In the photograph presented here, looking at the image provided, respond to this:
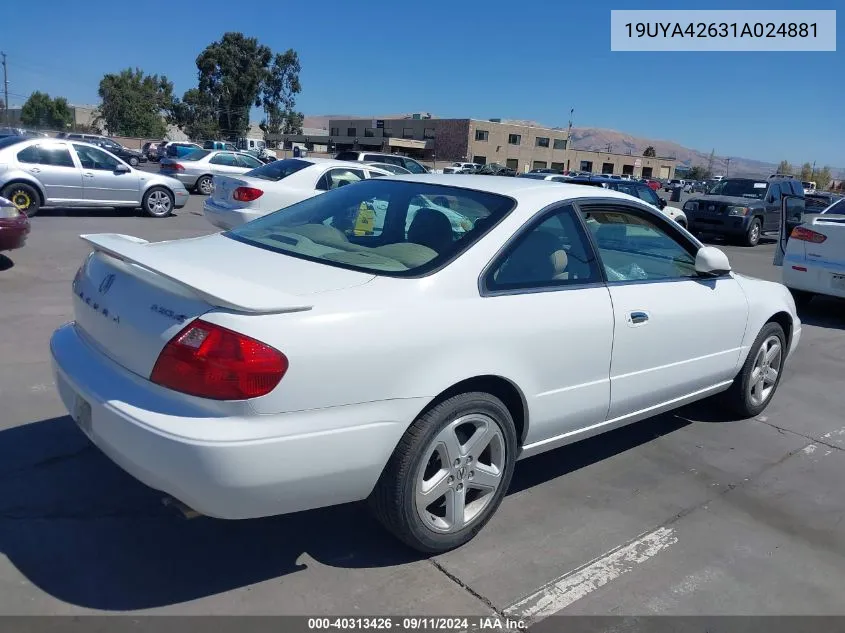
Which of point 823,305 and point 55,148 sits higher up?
point 55,148

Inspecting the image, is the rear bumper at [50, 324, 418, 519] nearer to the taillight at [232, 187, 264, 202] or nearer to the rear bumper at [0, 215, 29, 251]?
the rear bumper at [0, 215, 29, 251]

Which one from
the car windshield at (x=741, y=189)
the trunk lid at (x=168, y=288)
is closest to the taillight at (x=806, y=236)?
the trunk lid at (x=168, y=288)

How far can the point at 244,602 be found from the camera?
2730 mm

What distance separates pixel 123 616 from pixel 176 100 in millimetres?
85913

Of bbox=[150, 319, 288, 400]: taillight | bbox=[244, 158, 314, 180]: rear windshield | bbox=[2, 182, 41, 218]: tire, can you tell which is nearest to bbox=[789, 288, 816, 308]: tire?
bbox=[244, 158, 314, 180]: rear windshield

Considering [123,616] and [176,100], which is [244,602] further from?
[176,100]

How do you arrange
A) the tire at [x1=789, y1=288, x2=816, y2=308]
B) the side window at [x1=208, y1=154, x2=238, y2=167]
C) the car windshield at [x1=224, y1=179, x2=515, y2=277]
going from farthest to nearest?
the side window at [x1=208, y1=154, x2=238, y2=167] < the tire at [x1=789, y1=288, x2=816, y2=308] < the car windshield at [x1=224, y1=179, x2=515, y2=277]

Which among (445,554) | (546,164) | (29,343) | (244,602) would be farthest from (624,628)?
(546,164)

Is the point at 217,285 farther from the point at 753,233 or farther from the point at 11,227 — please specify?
the point at 753,233

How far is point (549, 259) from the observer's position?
3.54 m

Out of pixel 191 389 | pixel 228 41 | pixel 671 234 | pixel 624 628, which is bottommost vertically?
pixel 624 628

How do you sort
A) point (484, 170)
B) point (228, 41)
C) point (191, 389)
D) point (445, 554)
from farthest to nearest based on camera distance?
point (228, 41)
point (484, 170)
point (445, 554)
point (191, 389)

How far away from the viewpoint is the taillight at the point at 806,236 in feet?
28.4

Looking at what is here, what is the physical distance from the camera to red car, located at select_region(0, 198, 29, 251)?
25.9ft
